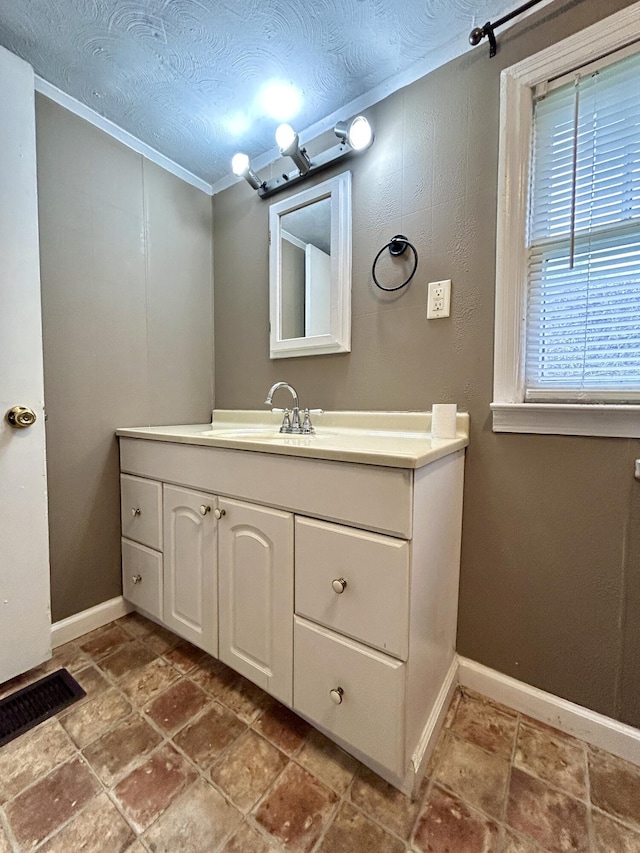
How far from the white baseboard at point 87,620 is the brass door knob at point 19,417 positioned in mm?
807

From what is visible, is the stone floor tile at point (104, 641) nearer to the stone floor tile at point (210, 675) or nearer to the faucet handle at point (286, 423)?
the stone floor tile at point (210, 675)

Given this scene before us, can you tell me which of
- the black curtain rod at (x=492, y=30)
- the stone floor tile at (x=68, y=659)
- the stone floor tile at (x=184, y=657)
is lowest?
the stone floor tile at (x=184, y=657)

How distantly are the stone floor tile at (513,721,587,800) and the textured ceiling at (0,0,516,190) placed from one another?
2177mm

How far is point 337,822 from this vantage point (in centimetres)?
81

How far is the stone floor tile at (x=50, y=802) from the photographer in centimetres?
79

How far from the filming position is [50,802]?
842mm

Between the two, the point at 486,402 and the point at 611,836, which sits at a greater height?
the point at 486,402

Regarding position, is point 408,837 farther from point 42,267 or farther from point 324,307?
point 42,267

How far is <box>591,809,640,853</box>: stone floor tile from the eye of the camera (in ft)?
2.51

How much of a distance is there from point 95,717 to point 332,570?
0.91 metres

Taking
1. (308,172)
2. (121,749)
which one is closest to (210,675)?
(121,749)

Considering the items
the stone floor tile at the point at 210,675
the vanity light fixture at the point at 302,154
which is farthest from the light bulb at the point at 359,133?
the stone floor tile at the point at 210,675

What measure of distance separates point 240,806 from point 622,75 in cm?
210

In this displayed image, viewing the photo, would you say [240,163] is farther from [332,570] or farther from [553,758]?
[553,758]
